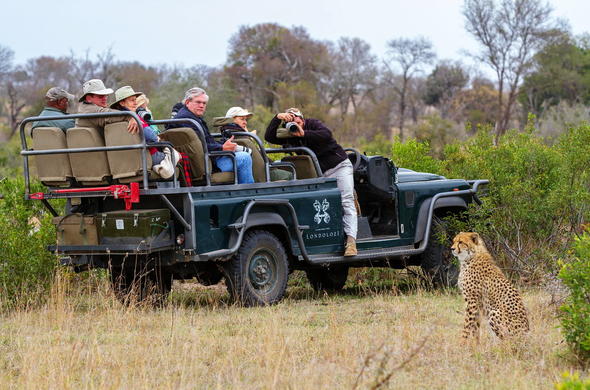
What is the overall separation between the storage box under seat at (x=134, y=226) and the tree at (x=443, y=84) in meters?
48.5

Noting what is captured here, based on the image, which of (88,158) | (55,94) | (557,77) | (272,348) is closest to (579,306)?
(272,348)

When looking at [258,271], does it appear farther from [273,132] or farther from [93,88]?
[93,88]

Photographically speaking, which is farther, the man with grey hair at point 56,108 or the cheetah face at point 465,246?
the man with grey hair at point 56,108

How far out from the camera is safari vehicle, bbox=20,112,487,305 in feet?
29.2

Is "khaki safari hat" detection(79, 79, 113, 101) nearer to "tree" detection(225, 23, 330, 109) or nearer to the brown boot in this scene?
the brown boot

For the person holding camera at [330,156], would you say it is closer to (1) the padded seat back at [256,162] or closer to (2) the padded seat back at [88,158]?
(1) the padded seat back at [256,162]

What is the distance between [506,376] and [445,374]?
0.39 meters

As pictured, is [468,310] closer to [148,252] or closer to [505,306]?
[505,306]

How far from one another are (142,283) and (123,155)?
1728 mm

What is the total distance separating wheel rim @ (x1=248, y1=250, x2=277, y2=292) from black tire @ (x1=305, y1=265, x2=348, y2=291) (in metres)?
1.71

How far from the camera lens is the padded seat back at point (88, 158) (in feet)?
29.6

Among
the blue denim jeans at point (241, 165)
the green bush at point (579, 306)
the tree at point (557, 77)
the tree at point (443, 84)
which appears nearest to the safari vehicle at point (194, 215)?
the blue denim jeans at point (241, 165)

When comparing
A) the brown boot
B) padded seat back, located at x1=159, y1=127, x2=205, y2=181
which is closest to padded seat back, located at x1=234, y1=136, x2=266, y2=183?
padded seat back, located at x1=159, y1=127, x2=205, y2=181

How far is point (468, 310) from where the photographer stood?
7.43 m
